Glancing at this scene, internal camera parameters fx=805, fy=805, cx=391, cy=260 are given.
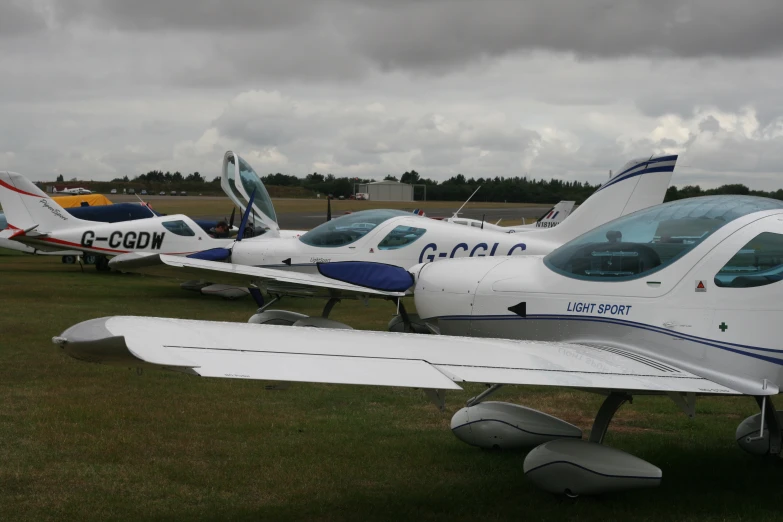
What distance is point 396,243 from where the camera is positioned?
1188 centimetres

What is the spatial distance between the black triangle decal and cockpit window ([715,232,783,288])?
1.17 meters

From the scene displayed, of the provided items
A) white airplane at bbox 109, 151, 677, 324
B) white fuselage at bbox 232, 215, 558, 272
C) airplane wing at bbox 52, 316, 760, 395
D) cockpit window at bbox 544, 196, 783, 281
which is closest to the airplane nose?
cockpit window at bbox 544, 196, 783, 281

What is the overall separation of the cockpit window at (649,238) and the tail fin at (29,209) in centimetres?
1751

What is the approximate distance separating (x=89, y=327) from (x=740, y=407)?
6.34 meters

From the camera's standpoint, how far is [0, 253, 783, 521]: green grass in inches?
181

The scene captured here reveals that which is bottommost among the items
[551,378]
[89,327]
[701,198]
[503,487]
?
[503,487]

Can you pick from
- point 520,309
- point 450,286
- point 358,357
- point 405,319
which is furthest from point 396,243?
point 358,357

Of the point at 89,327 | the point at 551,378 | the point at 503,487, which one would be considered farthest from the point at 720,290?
the point at 89,327

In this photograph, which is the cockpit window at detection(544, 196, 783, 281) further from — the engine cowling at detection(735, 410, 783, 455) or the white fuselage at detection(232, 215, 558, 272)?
the white fuselage at detection(232, 215, 558, 272)

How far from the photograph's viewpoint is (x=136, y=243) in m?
18.9

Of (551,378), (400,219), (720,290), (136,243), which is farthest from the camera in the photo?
(136,243)

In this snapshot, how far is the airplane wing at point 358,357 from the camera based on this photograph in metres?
3.08

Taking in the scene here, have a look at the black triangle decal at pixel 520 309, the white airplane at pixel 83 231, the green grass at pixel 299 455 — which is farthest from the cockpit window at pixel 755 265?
the white airplane at pixel 83 231

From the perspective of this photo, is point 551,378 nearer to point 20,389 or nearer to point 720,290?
point 720,290
